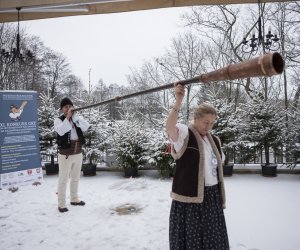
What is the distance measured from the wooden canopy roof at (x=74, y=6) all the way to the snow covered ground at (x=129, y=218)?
3.14 m

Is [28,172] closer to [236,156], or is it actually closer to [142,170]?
[142,170]

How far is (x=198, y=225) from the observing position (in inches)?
95.7

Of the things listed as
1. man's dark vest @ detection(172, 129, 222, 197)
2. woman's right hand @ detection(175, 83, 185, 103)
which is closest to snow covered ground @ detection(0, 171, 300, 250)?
man's dark vest @ detection(172, 129, 222, 197)

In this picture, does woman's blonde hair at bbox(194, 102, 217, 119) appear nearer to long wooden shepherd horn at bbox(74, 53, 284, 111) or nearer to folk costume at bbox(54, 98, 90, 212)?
long wooden shepherd horn at bbox(74, 53, 284, 111)

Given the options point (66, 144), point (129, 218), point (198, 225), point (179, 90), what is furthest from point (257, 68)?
point (66, 144)

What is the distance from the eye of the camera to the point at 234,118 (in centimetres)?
890

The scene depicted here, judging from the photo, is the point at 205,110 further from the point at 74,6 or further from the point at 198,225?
the point at 74,6

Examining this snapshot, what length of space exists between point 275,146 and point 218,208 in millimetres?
6558

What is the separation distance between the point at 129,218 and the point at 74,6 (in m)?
3.37

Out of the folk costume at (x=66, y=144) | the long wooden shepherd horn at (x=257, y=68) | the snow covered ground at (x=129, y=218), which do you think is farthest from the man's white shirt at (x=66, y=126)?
the long wooden shepherd horn at (x=257, y=68)

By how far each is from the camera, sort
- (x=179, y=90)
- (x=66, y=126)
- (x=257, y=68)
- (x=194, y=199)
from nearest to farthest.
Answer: (x=257, y=68), (x=179, y=90), (x=194, y=199), (x=66, y=126)

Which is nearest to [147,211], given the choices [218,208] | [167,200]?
[167,200]

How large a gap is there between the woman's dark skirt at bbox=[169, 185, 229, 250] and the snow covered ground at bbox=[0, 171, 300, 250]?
120cm

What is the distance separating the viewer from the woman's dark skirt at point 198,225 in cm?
242
